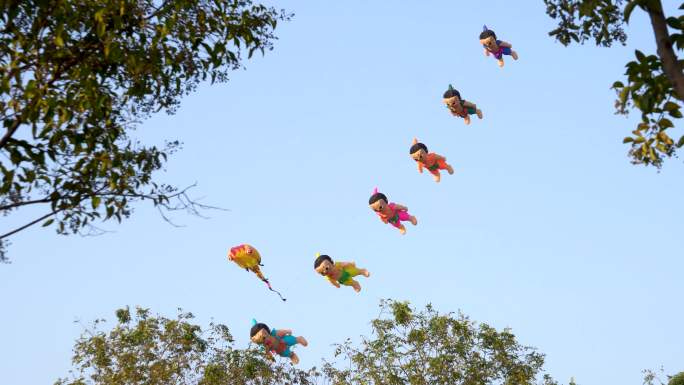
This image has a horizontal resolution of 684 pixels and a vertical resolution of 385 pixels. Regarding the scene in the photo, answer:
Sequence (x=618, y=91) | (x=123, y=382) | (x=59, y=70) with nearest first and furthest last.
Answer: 1. (x=618, y=91)
2. (x=59, y=70)
3. (x=123, y=382)

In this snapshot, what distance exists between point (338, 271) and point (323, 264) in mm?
348

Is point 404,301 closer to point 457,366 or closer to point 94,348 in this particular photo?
point 457,366

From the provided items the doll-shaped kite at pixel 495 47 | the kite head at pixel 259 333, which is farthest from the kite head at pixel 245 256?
the doll-shaped kite at pixel 495 47

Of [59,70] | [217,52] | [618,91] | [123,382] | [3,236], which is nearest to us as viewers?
[618,91]

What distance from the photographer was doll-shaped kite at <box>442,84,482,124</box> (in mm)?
18938

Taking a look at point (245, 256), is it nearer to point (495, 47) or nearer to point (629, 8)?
point (495, 47)

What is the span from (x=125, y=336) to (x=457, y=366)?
25.0 feet

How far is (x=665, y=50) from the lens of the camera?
5371mm

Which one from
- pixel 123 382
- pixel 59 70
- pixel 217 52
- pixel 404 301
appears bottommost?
pixel 59 70

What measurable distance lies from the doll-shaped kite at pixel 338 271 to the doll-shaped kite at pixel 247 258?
1.07 metres

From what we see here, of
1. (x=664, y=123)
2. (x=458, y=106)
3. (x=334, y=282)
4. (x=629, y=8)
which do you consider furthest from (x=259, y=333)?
(x=629, y=8)

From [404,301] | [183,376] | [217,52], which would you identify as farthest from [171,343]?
[217,52]

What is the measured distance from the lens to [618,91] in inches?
245

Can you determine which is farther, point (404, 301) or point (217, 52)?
point (404, 301)
